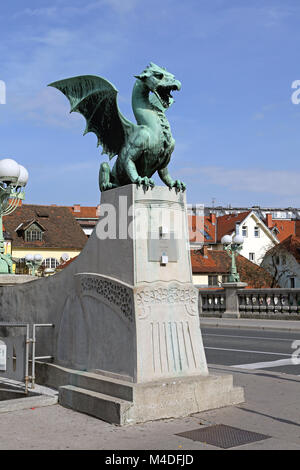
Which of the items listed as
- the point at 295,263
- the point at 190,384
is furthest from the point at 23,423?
the point at 295,263

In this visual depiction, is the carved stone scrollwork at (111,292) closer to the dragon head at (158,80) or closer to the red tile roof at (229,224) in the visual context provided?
the dragon head at (158,80)

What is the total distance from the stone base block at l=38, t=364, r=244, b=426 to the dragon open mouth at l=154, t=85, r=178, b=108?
11.8ft

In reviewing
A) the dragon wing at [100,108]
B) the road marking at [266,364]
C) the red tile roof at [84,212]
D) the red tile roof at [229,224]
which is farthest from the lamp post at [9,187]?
the red tile roof at [84,212]

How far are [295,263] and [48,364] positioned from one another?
4822 centimetres

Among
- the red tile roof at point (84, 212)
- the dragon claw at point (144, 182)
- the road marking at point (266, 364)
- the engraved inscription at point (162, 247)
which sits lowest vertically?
the road marking at point (266, 364)

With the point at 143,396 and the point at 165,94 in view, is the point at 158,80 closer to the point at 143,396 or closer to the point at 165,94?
the point at 165,94

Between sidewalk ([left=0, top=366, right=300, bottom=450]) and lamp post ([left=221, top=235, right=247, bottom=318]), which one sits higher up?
lamp post ([left=221, top=235, right=247, bottom=318])

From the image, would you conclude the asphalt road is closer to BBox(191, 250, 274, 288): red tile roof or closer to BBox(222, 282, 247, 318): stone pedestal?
BBox(222, 282, 247, 318): stone pedestal

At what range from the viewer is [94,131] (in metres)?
8.12

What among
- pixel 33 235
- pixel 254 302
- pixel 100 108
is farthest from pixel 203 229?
pixel 100 108

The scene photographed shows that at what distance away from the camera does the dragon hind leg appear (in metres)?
7.61

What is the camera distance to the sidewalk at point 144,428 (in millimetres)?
5285

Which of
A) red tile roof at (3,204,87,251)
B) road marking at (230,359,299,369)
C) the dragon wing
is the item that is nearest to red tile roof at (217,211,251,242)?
red tile roof at (3,204,87,251)

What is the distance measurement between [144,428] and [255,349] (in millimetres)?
8877
